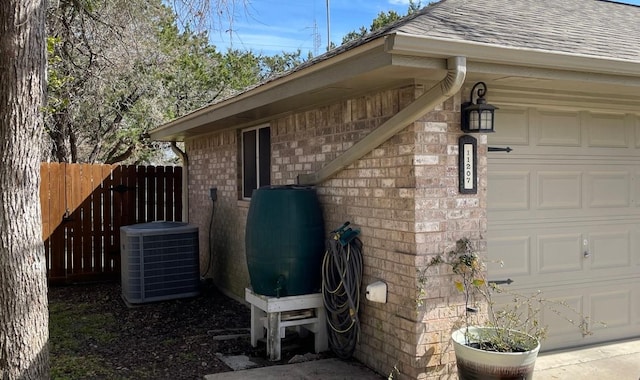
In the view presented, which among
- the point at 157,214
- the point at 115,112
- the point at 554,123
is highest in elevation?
the point at 115,112

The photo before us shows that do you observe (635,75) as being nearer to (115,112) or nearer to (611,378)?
(611,378)

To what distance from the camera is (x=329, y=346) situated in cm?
495

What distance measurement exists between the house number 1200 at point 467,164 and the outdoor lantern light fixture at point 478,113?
95 millimetres

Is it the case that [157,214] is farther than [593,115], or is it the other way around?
[157,214]

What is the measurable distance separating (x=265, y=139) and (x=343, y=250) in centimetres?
257

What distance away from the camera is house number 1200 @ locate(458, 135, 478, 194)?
13.2ft

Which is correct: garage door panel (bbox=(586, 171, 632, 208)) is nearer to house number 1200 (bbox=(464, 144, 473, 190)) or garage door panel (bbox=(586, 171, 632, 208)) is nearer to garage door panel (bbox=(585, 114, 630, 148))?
garage door panel (bbox=(585, 114, 630, 148))

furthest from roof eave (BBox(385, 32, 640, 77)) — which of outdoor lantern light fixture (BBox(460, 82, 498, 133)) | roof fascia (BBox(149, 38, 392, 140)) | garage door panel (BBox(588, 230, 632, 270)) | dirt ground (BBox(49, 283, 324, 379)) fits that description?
dirt ground (BBox(49, 283, 324, 379))

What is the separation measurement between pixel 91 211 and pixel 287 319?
→ 5.62 meters

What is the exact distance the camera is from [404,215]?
13.2 ft

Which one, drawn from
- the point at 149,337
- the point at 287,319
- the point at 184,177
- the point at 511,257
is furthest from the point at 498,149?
the point at 184,177

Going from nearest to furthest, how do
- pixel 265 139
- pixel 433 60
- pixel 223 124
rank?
pixel 433 60 → pixel 265 139 → pixel 223 124

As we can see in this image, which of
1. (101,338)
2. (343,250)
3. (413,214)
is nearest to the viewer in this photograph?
(413,214)

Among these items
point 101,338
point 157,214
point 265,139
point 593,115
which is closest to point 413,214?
point 593,115
